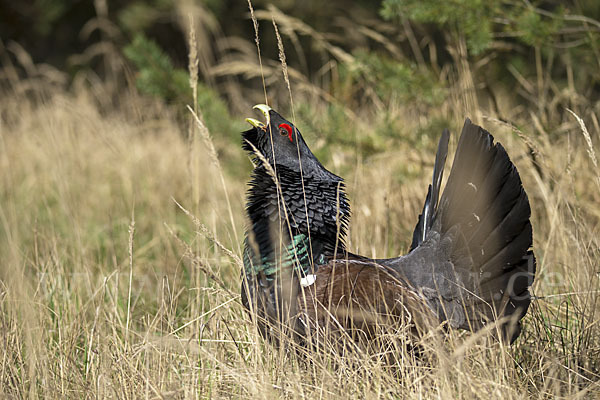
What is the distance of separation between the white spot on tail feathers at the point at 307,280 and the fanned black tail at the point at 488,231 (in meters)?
0.60

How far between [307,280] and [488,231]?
0.77m

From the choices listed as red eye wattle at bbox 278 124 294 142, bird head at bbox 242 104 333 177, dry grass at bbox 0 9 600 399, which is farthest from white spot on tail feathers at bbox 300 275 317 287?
red eye wattle at bbox 278 124 294 142

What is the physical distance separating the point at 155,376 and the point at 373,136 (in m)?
2.72

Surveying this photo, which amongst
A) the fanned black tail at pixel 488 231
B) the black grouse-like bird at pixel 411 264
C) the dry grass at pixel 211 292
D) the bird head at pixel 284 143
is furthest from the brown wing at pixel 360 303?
the bird head at pixel 284 143

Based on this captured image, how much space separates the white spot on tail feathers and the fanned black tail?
0.60m

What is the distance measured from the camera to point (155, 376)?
7.91 feet

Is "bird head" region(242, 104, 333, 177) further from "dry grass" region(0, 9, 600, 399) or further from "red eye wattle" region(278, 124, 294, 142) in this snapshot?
"dry grass" region(0, 9, 600, 399)

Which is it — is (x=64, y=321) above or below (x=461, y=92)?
below

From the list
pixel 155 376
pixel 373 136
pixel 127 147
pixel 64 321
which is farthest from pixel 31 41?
pixel 155 376

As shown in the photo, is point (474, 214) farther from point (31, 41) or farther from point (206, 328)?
point (31, 41)

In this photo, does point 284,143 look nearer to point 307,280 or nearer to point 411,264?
point 307,280

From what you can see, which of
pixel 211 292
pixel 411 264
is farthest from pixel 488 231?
pixel 211 292

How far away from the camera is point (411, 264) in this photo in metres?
2.85

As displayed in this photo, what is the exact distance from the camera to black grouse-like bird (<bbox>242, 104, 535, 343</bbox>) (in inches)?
101
